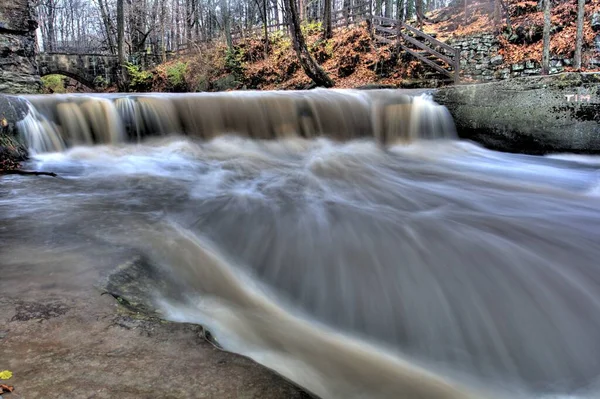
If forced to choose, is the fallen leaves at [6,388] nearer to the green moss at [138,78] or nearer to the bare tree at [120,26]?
the bare tree at [120,26]

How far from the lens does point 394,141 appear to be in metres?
8.11

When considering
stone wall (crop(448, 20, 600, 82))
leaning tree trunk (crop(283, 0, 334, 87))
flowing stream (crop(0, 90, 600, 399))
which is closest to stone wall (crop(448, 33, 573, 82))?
stone wall (crop(448, 20, 600, 82))

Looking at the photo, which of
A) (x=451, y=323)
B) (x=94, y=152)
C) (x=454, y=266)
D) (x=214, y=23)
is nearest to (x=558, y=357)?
(x=451, y=323)

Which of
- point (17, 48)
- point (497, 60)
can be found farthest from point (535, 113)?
point (17, 48)

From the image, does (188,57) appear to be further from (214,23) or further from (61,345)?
(61,345)

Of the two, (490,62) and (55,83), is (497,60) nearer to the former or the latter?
(490,62)

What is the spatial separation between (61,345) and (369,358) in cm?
148

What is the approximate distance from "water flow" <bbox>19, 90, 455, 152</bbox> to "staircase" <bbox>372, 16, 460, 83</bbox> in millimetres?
6903

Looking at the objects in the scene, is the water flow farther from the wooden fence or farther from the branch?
the wooden fence

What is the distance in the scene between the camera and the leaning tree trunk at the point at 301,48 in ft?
38.5

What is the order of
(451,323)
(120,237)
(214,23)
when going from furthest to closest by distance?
(214,23) < (120,237) < (451,323)

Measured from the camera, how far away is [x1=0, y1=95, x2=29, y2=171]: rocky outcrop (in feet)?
19.0

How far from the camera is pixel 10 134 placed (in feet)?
20.2

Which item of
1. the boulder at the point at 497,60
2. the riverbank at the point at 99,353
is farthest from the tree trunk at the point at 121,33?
the riverbank at the point at 99,353
